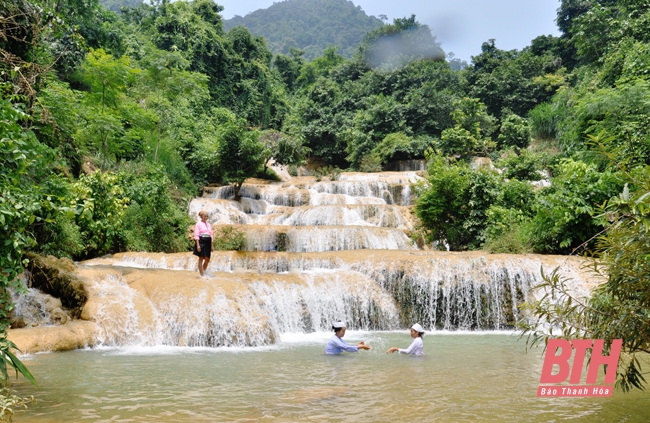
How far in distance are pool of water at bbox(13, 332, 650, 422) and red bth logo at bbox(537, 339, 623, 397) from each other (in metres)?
0.17

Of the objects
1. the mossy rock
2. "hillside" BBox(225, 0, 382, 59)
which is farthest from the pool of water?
"hillside" BBox(225, 0, 382, 59)

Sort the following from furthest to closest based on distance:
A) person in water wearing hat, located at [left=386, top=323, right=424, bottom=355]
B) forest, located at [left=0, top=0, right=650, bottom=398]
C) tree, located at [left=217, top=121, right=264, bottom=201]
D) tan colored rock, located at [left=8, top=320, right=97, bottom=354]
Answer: tree, located at [left=217, top=121, right=264, bottom=201]
tan colored rock, located at [left=8, top=320, right=97, bottom=354]
person in water wearing hat, located at [left=386, top=323, right=424, bottom=355]
forest, located at [left=0, top=0, right=650, bottom=398]

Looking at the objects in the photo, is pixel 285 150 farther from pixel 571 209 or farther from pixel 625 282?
pixel 625 282

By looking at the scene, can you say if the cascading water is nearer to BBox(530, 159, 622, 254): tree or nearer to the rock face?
the rock face

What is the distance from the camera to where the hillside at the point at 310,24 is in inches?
4281

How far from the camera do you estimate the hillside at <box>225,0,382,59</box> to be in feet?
357

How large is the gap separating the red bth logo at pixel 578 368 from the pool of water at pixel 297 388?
172 mm

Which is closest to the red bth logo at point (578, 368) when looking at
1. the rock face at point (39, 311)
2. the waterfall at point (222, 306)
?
the waterfall at point (222, 306)

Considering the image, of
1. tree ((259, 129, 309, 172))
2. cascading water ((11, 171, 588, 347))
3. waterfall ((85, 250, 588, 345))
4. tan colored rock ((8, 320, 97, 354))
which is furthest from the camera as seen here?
tree ((259, 129, 309, 172))

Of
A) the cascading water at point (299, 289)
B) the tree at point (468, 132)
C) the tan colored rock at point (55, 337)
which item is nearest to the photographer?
the tan colored rock at point (55, 337)

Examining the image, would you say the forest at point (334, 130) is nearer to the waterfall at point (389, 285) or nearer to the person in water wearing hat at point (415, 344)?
the waterfall at point (389, 285)

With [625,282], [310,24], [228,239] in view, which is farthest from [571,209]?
[310,24]

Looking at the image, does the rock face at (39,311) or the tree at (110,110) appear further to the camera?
the tree at (110,110)

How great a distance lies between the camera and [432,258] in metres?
12.2
